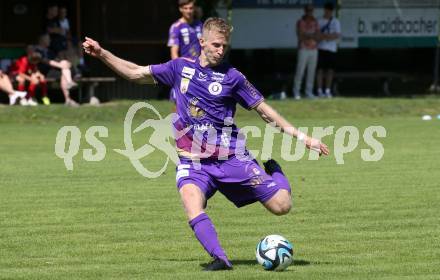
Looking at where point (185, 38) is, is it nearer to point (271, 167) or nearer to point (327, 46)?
point (271, 167)

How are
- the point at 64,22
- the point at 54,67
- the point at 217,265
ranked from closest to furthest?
1. the point at 217,265
2. the point at 54,67
3. the point at 64,22

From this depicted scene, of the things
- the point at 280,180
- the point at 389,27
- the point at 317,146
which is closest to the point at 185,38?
the point at 280,180

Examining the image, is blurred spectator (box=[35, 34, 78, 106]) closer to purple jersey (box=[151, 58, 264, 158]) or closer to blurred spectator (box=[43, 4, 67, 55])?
blurred spectator (box=[43, 4, 67, 55])

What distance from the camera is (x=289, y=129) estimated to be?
28.3 ft

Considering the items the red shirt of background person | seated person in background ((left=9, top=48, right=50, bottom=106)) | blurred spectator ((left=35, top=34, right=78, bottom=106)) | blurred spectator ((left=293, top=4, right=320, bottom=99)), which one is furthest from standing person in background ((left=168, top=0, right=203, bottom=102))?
blurred spectator ((left=293, top=4, right=320, bottom=99))

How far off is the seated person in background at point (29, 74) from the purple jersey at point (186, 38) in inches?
260

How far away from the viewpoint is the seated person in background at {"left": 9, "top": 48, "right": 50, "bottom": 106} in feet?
74.5

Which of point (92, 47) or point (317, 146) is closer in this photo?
point (317, 146)

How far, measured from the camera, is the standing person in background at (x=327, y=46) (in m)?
25.5

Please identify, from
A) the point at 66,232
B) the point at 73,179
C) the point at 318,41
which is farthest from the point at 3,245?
the point at 318,41

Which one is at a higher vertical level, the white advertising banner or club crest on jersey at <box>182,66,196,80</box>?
club crest on jersey at <box>182,66,196,80</box>

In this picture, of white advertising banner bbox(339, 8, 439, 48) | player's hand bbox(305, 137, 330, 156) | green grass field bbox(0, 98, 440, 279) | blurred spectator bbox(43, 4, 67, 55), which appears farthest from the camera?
white advertising banner bbox(339, 8, 439, 48)

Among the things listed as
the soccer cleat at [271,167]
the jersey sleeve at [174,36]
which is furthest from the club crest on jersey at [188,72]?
the jersey sleeve at [174,36]

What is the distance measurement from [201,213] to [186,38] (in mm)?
8682
